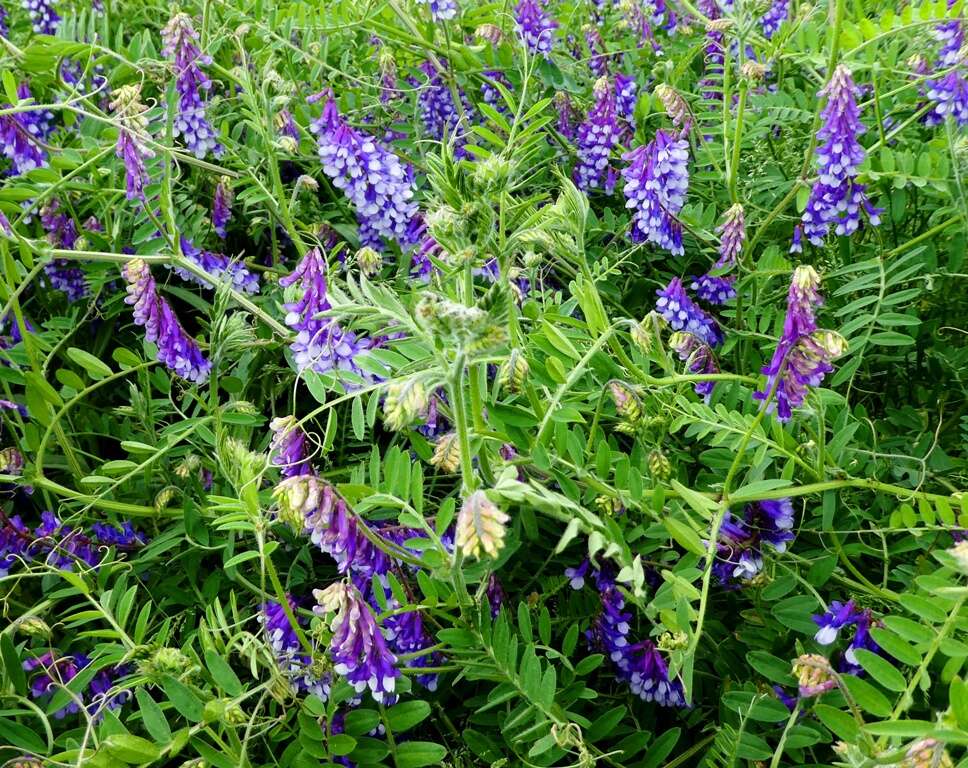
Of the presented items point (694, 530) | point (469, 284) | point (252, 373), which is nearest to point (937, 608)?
point (694, 530)

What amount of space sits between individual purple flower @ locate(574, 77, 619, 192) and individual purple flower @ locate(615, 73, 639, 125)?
1.0 inches

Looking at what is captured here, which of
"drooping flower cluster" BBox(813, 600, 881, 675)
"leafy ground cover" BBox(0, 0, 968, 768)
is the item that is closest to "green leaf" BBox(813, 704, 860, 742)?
"leafy ground cover" BBox(0, 0, 968, 768)

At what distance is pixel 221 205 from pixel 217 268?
0.15m

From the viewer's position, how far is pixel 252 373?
1.91 meters

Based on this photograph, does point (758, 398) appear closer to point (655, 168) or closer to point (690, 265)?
point (655, 168)

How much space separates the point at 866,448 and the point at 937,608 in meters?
0.51

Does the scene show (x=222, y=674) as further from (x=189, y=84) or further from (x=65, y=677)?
(x=189, y=84)

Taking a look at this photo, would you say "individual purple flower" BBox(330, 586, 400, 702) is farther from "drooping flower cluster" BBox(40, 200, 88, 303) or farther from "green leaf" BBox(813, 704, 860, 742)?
"drooping flower cluster" BBox(40, 200, 88, 303)

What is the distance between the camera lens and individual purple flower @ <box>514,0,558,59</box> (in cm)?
210

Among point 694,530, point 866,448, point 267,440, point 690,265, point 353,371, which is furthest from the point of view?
point 690,265

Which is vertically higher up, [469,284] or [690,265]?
[469,284]

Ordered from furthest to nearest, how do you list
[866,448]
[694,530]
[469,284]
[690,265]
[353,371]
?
[690,265] < [866,448] < [353,371] < [694,530] < [469,284]

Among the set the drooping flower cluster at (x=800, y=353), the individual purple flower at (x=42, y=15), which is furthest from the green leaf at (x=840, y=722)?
the individual purple flower at (x=42, y=15)

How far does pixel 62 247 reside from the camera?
2062 mm
